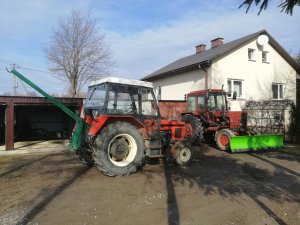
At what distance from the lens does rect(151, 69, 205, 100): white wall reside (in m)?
20.2

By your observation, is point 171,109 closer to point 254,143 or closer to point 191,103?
point 191,103

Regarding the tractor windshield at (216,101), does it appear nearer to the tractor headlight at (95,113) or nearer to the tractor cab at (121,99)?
the tractor cab at (121,99)

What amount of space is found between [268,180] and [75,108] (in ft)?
39.0

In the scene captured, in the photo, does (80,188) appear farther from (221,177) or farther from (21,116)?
(21,116)

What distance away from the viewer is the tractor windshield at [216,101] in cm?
1488

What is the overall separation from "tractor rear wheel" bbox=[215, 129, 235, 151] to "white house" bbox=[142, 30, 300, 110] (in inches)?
218

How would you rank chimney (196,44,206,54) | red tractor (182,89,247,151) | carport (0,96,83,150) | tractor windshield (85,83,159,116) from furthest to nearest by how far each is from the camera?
chimney (196,44,206,54) → carport (0,96,83,150) → red tractor (182,89,247,151) → tractor windshield (85,83,159,116)

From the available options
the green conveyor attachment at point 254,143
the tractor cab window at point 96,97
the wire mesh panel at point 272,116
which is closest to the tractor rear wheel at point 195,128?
the green conveyor attachment at point 254,143

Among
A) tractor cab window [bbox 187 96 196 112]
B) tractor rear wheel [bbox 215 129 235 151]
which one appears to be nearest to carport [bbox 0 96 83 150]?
tractor cab window [bbox 187 96 196 112]

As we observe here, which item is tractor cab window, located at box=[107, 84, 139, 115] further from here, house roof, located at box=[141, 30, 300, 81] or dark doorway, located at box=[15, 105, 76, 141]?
dark doorway, located at box=[15, 105, 76, 141]

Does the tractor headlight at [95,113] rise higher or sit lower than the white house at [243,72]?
lower

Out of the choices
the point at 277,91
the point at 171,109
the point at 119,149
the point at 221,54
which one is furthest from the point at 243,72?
the point at 119,149

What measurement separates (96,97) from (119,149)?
1.69 metres

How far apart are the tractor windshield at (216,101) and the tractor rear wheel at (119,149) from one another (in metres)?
6.39
